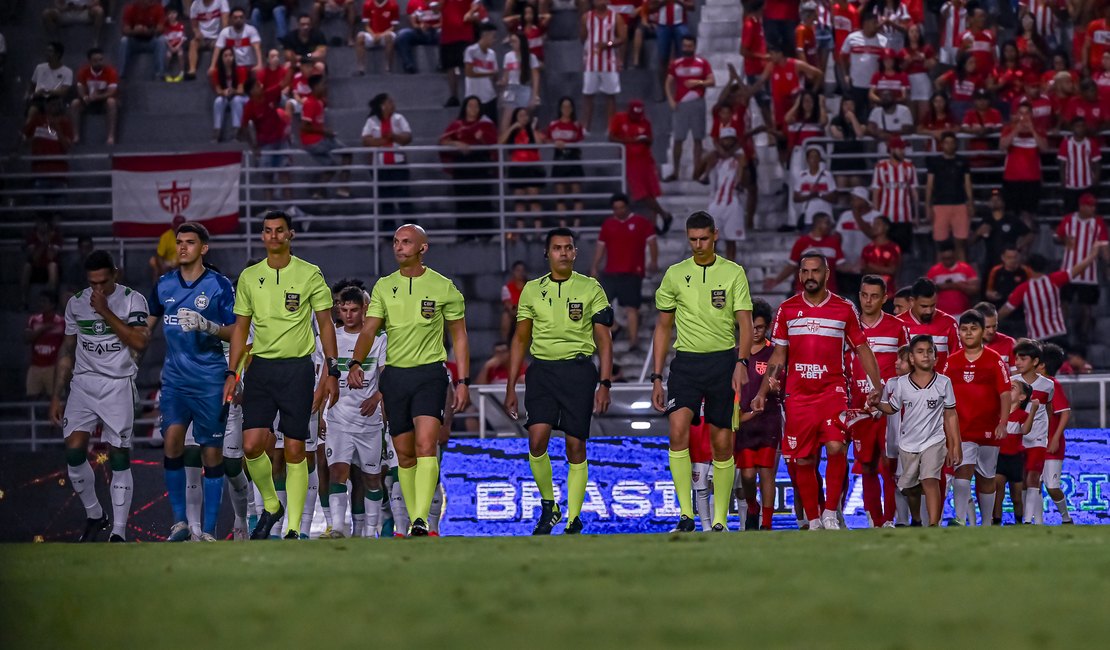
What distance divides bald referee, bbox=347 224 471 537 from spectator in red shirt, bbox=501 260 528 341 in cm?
818

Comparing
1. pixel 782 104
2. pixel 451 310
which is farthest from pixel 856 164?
pixel 451 310

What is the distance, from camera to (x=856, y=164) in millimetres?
23578

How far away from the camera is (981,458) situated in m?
15.1

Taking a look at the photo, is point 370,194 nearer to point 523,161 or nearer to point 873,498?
point 523,161

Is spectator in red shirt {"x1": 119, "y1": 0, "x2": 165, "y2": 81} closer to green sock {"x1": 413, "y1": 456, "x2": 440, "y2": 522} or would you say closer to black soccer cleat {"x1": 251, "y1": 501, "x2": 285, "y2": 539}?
black soccer cleat {"x1": 251, "y1": 501, "x2": 285, "y2": 539}

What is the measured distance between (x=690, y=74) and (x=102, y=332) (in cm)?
1206

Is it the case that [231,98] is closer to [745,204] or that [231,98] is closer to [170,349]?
[745,204]

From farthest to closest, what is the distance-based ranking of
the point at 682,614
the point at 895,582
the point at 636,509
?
1. the point at 636,509
2. the point at 895,582
3. the point at 682,614

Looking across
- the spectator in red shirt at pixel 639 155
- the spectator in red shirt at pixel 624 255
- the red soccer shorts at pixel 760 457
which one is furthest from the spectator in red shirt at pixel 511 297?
the red soccer shorts at pixel 760 457

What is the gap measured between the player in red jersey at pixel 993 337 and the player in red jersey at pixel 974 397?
0.20 m

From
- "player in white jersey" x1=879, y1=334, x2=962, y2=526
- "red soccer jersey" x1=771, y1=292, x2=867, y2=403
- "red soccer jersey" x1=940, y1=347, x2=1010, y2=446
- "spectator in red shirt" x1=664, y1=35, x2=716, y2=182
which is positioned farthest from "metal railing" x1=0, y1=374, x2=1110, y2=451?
"spectator in red shirt" x1=664, y1=35, x2=716, y2=182

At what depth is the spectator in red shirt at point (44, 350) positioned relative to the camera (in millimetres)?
21406

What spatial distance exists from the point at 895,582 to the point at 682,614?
4.47 feet

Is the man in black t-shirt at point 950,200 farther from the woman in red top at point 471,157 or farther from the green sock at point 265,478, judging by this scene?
the green sock at point 265,478
